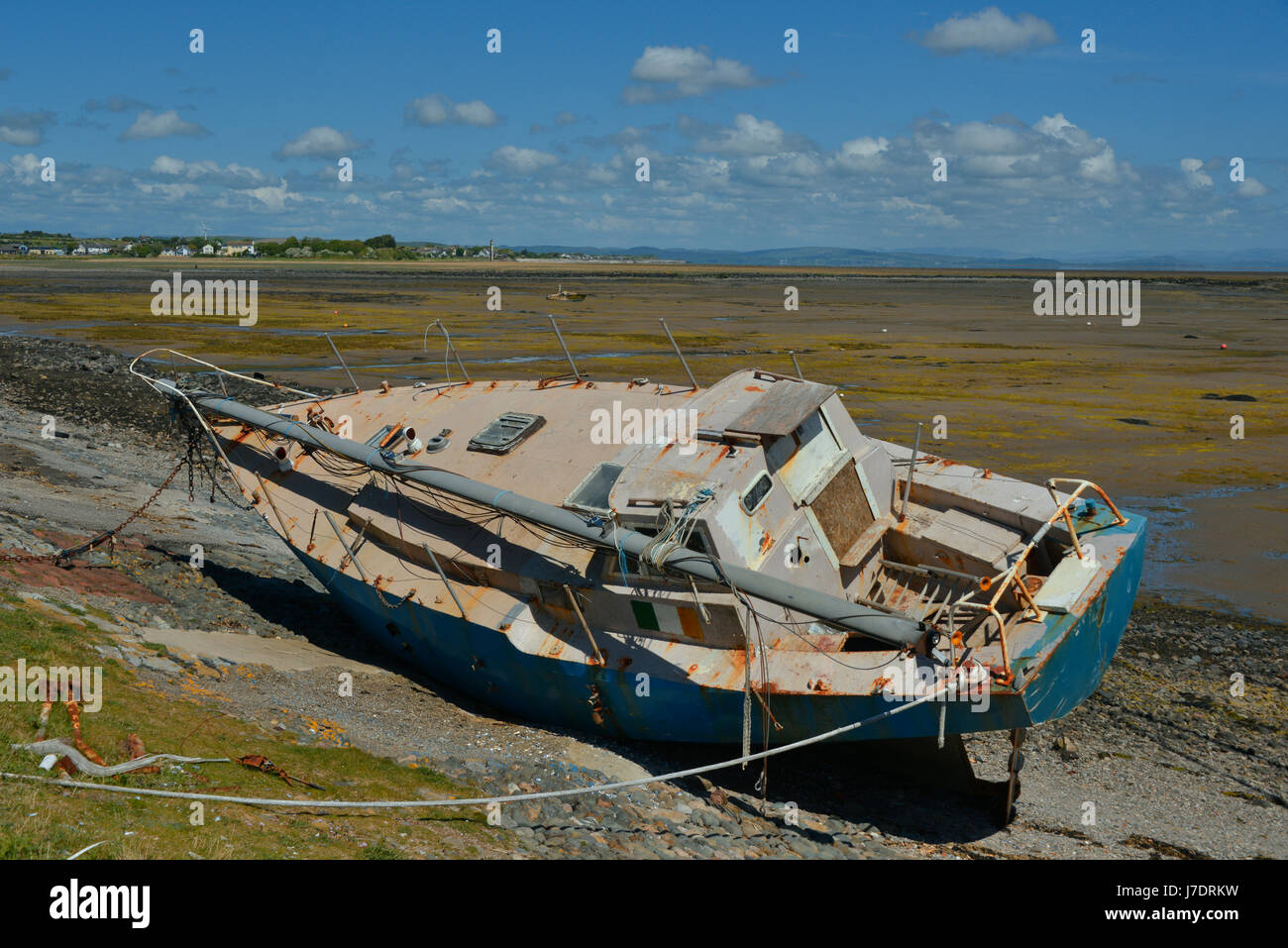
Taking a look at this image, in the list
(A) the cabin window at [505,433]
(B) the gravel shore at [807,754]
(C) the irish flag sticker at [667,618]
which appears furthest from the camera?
(A) the cabin window at [505,433]

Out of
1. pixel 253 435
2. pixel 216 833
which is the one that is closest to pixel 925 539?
pixel 216 833

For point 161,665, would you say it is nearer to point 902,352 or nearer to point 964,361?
point 964,361

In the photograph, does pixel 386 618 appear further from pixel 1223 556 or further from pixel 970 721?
pixel 1223 556

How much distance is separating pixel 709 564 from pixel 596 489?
8.05ft

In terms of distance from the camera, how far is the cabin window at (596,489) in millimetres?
12617

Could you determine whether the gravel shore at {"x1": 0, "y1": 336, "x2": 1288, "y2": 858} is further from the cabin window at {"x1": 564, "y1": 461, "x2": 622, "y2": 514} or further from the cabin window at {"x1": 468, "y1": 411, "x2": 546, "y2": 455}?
the cabin window at {"x1": 468, "y1": 411, "x2": 546, "y2": 455}

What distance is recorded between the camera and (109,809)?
8906 mm

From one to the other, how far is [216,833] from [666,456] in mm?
6918

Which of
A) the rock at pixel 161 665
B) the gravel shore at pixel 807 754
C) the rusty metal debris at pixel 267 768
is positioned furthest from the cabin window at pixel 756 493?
the rock at pixel 161 665

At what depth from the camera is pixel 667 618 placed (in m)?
12.0

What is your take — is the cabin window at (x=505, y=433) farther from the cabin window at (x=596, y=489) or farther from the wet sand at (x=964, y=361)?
the wet sand at (x=964, y=361)

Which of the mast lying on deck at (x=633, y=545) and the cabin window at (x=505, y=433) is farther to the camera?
the cabin window at (x=505, y=433)

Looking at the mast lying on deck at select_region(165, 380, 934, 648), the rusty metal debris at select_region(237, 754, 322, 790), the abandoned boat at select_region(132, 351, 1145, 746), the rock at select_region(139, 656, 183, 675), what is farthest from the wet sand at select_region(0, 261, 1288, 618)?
the rock at select_region(139, 656, 183, 675)

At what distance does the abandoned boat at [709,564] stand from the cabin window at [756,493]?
43 mm
